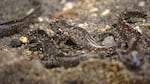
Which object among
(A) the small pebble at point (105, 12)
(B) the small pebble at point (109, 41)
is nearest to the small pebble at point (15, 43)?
(B) the small pebble at point (109, 41)

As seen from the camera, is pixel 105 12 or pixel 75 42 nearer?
pixel 75 42

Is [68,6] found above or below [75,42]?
above

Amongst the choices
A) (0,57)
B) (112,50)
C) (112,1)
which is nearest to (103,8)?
(112,1)

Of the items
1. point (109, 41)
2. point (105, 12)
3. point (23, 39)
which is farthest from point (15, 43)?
point (105, 12)

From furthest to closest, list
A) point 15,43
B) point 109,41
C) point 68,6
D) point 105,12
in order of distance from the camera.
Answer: point 68,6 < point 105,12 < point 15,43 < point 109,41

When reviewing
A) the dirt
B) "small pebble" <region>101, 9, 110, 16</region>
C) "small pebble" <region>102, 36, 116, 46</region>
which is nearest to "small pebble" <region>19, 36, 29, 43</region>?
the dirt

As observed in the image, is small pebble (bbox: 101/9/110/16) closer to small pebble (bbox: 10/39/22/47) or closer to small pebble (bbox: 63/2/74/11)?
small pebble (bbox: 63/2/74/11)

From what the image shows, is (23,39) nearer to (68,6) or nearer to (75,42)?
(75,42)

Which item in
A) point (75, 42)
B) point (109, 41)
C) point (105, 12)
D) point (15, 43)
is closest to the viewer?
point (75, 42)

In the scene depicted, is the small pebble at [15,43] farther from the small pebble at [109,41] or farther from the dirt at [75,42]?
the small pebble at [109,41]
